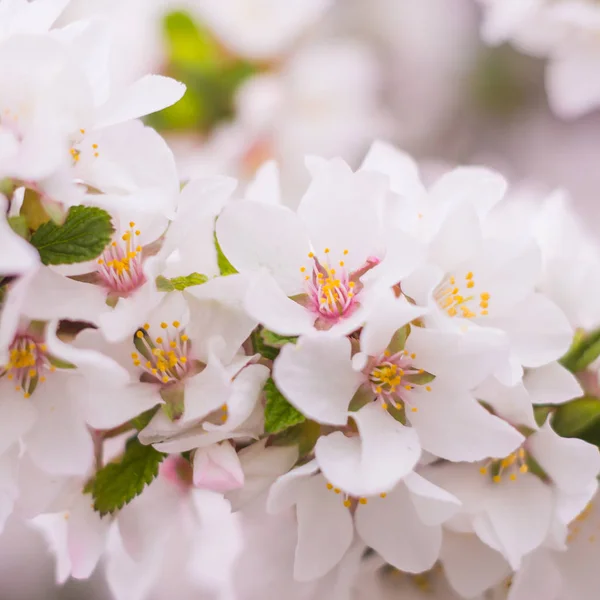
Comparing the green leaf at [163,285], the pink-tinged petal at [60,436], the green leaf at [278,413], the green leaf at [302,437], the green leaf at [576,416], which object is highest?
the green leaf at [163,285]

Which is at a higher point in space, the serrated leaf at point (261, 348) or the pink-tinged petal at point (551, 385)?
the pink-tinged petal at point (551, 385)

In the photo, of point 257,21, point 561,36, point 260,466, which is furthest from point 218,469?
point 257,21

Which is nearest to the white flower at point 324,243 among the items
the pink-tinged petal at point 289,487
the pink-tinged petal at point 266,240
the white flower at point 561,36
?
the pink-tinged petal at point 266,240

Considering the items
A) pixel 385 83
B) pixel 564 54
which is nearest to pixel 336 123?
pixel 564 54

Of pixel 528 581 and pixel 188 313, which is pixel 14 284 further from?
pixel 528 581

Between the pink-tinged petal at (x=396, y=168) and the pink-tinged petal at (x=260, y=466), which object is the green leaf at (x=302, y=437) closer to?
the pink-tinged petal at (x=260, y=466)

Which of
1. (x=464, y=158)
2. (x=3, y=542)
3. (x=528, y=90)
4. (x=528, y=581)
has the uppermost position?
(x=528, y=581)

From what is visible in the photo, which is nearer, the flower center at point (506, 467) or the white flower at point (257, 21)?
the flower center at point (506, 467)
